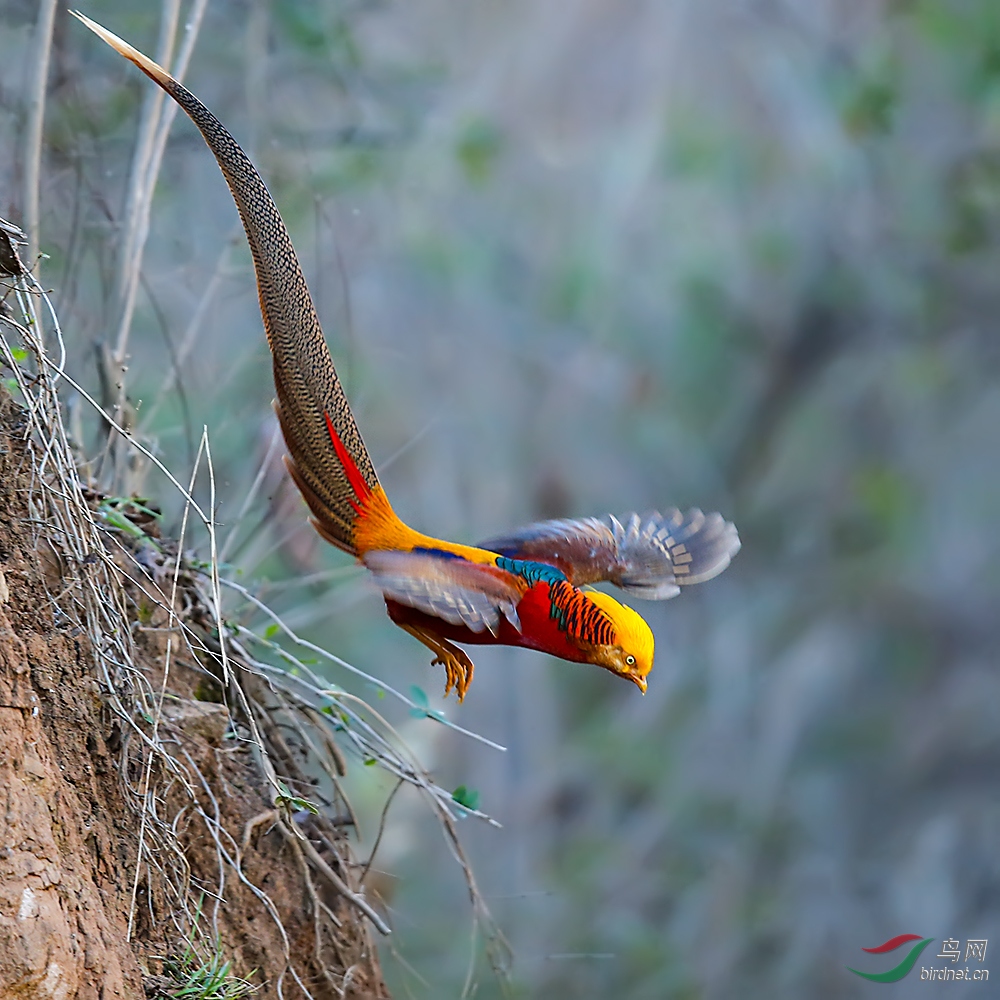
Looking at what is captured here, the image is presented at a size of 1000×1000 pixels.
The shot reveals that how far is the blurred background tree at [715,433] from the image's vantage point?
5809mm

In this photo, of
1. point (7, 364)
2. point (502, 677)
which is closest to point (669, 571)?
point (7, 364)

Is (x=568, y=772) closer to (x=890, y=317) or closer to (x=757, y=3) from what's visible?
(x=890, y=317)

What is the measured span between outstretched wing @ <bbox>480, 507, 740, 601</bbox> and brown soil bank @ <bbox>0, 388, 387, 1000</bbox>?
484 mm

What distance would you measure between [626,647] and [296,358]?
0.55 meters

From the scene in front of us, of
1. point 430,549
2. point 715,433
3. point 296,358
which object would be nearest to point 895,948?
point 715,433

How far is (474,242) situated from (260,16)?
1.99 metres

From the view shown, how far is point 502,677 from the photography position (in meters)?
6.19

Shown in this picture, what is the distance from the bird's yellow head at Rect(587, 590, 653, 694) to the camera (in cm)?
152

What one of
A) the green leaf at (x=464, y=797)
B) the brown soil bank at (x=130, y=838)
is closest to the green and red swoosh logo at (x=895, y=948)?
the green leaf at (x=464, y=797)

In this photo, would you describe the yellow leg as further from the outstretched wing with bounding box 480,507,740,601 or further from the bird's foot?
the outstretched wing with bounding box 480,507,740,601

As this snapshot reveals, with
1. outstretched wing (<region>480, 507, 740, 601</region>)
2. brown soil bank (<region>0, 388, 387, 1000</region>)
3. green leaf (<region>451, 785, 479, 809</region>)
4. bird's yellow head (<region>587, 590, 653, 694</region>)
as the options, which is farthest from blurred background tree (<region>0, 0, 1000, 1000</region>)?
bird's yellow head (<region>587, 590, 653, 694</region>)

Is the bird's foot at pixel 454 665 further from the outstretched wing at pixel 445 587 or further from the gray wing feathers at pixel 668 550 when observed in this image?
the gray wing feathers at pixel 668 550

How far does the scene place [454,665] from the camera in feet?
5.35

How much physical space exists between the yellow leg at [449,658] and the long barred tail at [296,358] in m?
0.15
